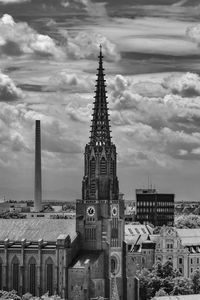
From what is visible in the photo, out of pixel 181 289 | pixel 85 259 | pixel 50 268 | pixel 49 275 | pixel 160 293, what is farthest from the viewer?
pixel 50 268

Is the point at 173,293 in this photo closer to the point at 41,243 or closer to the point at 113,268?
the point at 113,268

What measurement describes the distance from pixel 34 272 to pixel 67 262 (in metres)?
9.82

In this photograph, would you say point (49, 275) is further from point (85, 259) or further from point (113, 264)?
point (113, 264)

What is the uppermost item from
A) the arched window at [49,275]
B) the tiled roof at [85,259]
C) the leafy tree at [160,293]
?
the tiled roof at [85,259]

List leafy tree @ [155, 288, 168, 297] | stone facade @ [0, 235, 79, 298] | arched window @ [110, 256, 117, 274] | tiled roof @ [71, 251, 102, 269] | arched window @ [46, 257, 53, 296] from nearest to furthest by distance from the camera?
1. leafy tree @ [155, 288, 168, 297]
2. tiled roof @ [71, 251, 102, 269]
3. stone facade @ [0, 235, 79, 298]
4. arched window @ [46, 257, 53, 296]
5. arched window @ [110, 256, 117, 274]

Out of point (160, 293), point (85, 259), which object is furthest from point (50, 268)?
point (160, 293)

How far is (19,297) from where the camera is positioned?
18688cm

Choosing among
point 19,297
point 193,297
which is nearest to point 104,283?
point 19,297

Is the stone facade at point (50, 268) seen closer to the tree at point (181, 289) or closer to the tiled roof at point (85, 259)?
the tiled roof at point (85, 259)

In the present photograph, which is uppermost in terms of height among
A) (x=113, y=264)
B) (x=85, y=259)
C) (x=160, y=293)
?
(x=85, y=259)

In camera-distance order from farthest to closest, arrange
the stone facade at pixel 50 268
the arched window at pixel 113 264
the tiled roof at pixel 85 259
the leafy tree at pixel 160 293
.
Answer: the arched window at pixel 113 264
the stone facade at pixel 50 268
the tiled roof at pixel 85 259
the leafy tree at pixel 160 293

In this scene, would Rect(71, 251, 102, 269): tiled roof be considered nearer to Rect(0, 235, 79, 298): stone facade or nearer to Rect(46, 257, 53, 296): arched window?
Rect(0, 235, 79, 298): stone facade

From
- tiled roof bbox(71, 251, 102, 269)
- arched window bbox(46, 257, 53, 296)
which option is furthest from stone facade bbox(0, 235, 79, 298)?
tiled roof bbox(71, 251, 102, 269)

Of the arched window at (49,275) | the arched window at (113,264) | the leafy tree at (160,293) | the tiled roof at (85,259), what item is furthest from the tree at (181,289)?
the arched window at (49,275)
